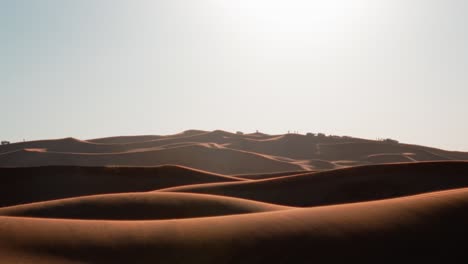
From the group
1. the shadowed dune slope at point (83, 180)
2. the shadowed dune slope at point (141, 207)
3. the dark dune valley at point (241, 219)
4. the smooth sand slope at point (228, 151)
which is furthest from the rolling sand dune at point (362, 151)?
the shadowed dune slope at point (141, 207)

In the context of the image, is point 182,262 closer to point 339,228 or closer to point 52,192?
point 339,228

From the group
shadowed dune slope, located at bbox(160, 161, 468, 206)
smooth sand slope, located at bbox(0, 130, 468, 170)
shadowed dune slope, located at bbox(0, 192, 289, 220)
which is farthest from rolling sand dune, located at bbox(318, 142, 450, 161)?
shadowed dune slope, located at bbox(0, 192, 289, 220)

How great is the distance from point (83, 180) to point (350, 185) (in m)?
14.7

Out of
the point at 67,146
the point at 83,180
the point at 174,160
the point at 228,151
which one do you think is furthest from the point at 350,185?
the point at 67,146

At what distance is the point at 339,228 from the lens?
22.4 feet

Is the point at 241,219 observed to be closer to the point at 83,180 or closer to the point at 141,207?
the point at 141,207

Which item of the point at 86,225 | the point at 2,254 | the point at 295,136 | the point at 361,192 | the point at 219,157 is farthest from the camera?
the point at 295,136

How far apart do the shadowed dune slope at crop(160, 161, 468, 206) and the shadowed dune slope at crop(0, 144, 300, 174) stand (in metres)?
31.3

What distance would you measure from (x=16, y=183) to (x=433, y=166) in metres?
21.8

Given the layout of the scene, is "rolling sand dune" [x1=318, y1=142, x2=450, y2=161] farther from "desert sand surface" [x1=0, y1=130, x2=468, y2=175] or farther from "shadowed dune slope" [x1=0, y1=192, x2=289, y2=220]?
"shadowed dune slope" [x1=0, y1=192, x2=289, y2=220]

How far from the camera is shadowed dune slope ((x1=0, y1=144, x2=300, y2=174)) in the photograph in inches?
2036

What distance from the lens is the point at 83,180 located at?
24156mm

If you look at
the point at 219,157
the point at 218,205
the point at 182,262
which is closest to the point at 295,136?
the point at 219,157

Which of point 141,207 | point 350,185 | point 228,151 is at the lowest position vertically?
point 228,151
